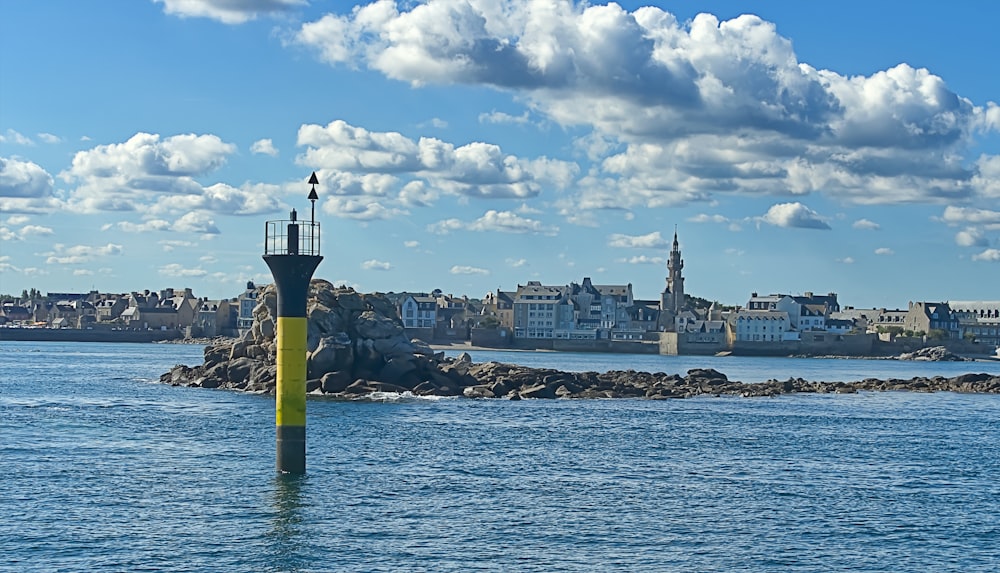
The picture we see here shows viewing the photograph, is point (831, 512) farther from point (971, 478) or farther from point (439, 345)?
point (439, 345)

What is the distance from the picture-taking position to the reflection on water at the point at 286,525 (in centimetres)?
2472

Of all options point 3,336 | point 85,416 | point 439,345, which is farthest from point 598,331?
point 85,416

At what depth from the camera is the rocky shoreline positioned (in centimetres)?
6581

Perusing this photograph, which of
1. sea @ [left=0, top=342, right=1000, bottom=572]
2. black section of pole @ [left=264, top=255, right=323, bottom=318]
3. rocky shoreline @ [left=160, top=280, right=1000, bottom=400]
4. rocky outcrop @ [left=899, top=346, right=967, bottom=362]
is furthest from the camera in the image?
rocky outcrop @ [left=899, top=346, right=967, bottom=362]

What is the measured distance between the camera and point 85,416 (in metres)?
53.3

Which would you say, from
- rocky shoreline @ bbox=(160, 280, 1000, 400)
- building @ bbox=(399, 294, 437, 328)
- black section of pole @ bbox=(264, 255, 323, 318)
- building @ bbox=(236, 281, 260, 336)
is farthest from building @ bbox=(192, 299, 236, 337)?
black section of pole @ bbox=(264, 255, 323, 318)

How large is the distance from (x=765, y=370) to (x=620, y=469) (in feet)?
305

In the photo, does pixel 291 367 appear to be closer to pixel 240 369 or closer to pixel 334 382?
pixel 334 382

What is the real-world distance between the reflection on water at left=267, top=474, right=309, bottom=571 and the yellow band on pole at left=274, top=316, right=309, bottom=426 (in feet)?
6.48

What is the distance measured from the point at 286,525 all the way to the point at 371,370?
130ft

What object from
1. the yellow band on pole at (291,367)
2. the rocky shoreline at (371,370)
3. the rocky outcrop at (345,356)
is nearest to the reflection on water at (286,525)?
the yellow band on pole at (291,367)

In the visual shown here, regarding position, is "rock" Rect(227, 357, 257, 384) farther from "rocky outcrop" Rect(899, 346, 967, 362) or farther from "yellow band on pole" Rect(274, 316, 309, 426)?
"rocky outcrop" Rect(899, 346, 967, 362)

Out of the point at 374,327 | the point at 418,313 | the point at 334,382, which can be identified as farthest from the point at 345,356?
the point at 418,313

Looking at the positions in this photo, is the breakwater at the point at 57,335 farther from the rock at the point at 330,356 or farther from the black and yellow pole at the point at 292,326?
the black and yellow pole at the point at 292,326
